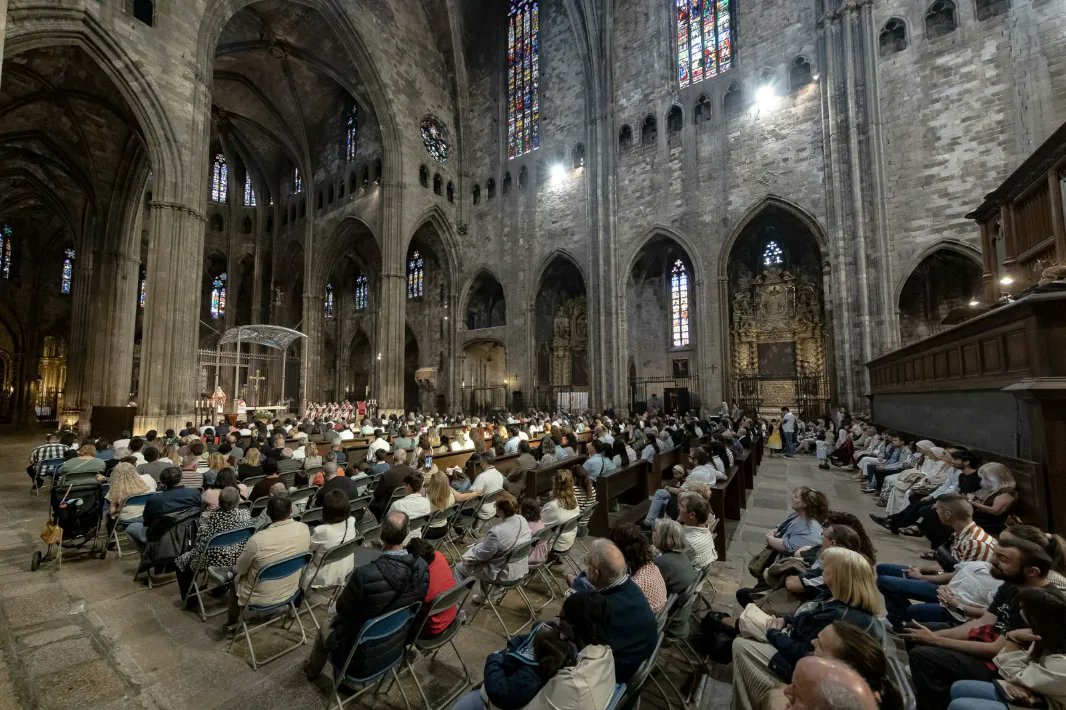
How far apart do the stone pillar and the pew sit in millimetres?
16427

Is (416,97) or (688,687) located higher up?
(416,97)

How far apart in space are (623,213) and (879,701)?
20.5 meters

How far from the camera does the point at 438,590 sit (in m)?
2.82

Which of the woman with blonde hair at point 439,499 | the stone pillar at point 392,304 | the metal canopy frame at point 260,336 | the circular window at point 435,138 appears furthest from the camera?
the circular window at point 435,138

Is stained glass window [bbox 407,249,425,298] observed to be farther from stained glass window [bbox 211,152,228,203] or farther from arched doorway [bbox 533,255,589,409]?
stained glass window [bbox 211,152,228,203]

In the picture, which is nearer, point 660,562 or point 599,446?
point 660,562

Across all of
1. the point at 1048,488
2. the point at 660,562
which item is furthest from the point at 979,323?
the point at 660,562

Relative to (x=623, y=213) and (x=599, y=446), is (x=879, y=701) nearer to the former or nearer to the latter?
(x=599, y=446)

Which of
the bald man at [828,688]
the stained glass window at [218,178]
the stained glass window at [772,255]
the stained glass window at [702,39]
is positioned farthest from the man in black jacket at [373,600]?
the stained glass window at [218,178]

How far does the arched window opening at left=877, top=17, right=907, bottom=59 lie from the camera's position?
49.4 ft

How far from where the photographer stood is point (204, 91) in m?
14.7

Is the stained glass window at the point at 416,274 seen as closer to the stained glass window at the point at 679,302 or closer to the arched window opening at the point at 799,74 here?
the stained glass window at the point at 679,302

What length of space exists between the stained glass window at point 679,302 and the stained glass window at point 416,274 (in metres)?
15.0

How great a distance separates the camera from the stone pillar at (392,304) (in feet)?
71.8
